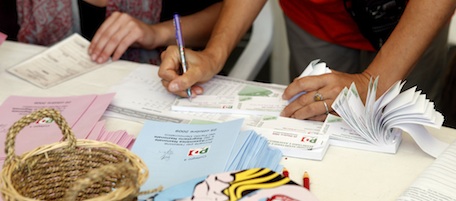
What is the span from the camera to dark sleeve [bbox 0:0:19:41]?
1.87m

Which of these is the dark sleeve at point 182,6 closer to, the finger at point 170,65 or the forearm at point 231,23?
the forearm at point 231,23

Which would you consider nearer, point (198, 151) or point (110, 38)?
point (198, 151)

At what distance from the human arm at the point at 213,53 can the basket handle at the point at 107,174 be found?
57 centimetres

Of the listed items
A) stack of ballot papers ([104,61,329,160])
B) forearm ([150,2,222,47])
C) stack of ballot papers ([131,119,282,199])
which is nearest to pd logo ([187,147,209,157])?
stack of ballot papers ([131,119,282,199])

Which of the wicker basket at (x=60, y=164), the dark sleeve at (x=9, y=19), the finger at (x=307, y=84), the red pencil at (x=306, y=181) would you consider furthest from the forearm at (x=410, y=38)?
the dark sleeve at (x=9, y=19)

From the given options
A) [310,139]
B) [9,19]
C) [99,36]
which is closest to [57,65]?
[99,36]

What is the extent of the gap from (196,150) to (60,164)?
0.26 m

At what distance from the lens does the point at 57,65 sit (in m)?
1.55

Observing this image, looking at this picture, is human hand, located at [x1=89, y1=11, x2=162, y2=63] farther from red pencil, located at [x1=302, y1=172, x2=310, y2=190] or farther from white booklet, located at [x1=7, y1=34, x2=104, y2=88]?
red pencil, located at [x1=302, y1=172, x2=310, y2=190]

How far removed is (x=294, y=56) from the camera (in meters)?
2.00

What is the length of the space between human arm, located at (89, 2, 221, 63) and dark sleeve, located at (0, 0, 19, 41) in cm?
39

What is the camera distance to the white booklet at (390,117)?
1.10 metres

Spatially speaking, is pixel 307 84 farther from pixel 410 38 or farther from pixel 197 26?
pixel 197 26

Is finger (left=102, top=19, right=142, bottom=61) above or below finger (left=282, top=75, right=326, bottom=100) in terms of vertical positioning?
below
